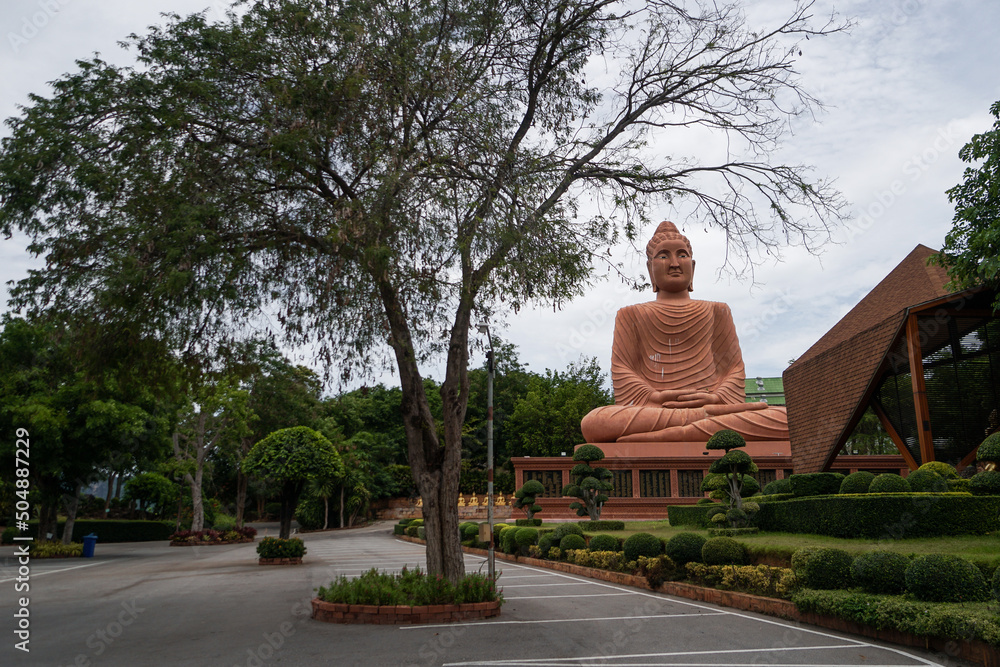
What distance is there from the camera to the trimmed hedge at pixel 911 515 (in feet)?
33.2

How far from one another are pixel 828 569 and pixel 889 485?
3073 millimetres

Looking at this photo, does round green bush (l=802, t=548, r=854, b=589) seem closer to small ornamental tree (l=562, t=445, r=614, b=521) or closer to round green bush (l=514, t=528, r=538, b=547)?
round green bush (l=514, t=528, r=538, b=547)

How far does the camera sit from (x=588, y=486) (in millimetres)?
18938

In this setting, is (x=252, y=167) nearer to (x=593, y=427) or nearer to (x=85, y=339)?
(x=85, y=339)

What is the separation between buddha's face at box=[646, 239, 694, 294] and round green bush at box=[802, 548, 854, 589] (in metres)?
20.5

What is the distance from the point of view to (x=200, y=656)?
7.12 meters

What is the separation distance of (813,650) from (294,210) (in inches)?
310

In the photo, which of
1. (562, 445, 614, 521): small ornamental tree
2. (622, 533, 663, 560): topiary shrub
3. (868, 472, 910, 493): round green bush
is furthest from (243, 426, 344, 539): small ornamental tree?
(868, 472, 910, 493): round green bush

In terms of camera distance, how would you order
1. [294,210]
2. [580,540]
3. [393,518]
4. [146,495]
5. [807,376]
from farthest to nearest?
[393,518] → [146,495] → [807,376] → [580,540] → [294,210]

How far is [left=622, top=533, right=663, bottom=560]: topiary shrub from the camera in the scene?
41.0ft

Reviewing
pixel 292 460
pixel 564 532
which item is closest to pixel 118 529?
pixel 292 460

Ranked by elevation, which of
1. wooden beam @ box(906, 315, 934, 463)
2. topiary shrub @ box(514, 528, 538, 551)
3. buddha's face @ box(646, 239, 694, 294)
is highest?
buddha's face @ box(646, 239, 694, 294)

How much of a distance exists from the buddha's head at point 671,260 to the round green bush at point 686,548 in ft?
60.1

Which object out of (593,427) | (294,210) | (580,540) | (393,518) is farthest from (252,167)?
(393,518)
